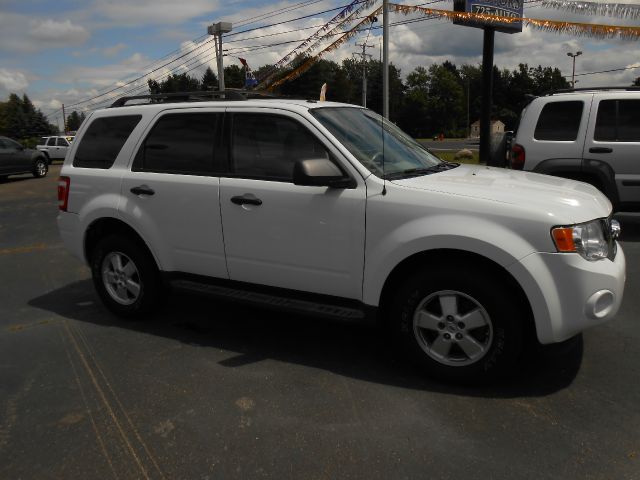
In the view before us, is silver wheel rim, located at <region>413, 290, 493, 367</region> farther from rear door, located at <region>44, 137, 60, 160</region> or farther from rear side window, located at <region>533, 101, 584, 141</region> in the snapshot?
rear door, located at <region>44, 137, 60, 160</region>

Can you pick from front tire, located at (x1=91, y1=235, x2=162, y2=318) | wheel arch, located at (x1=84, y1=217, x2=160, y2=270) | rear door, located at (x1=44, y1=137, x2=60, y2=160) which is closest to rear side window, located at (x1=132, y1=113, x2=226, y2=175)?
wheel arch, located at (x1=84, y1=217, x2=160, y2=270)

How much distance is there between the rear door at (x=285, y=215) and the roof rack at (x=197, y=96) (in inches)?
14.9

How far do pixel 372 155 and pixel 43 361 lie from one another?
283 cm

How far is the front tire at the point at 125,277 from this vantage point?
479 cm

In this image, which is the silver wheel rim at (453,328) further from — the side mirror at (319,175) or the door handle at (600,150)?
the door handle at (600,150)

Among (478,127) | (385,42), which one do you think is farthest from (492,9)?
(478,127)

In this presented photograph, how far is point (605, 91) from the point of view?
7.90 m

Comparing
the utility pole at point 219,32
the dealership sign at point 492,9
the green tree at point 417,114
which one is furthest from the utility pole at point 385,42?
the green tree at point 417,114

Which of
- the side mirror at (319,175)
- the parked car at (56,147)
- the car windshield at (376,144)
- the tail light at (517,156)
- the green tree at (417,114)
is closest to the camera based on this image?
the side mirror at (319,175)

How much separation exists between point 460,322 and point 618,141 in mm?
5691

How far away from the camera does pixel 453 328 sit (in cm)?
350

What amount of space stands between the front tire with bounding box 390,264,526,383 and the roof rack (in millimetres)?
2131

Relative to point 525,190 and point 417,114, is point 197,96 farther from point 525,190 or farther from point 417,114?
point 417,114

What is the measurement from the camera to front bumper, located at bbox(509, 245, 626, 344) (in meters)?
3.18
